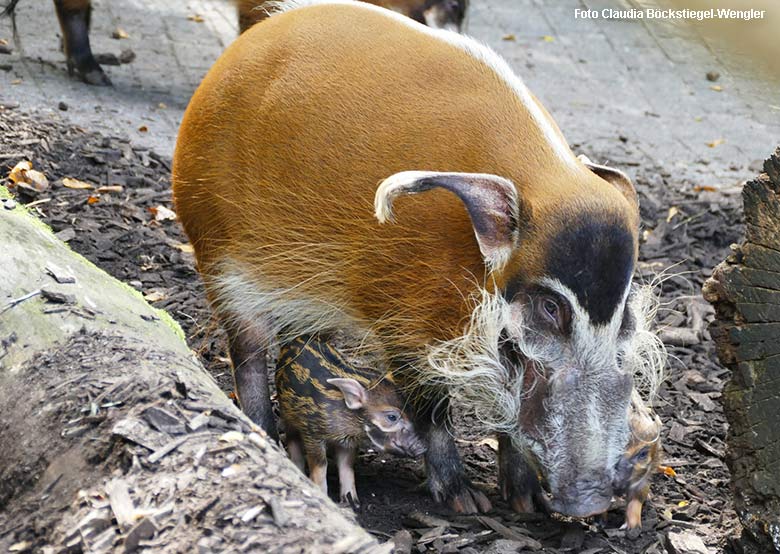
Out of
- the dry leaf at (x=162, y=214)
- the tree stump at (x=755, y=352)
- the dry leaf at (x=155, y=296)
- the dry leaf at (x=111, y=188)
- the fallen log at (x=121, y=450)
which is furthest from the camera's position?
the dry leaf at (x=111, y=188)

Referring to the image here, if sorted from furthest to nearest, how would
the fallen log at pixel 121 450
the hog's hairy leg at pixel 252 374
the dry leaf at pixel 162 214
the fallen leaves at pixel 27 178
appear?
the dry leaf at pixel 162 214, the fallen leaves at pixel 27 178, the hog's hairy leg at pixel 252 374, the fallen log at pixel 121 450

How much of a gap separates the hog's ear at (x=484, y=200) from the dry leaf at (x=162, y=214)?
9.65 ft

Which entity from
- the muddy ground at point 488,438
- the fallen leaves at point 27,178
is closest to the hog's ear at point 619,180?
the muddy ground at point 488,438

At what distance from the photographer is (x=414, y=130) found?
3.30m

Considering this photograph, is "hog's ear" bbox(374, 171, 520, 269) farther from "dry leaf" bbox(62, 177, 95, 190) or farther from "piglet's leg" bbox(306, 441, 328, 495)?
"dry leaf" bbox(62, 177, 95, 190)

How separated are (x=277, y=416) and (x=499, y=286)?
5.20 feet

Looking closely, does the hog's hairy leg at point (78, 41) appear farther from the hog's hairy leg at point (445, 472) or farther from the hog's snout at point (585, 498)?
the hog's snout at point (585, 498)

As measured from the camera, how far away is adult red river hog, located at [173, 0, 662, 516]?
3.03 meters

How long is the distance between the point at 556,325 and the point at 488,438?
4.35ft

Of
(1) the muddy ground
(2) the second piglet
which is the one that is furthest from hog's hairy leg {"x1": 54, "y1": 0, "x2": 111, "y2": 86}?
(2) the second piglet

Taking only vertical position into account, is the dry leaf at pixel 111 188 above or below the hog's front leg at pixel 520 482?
below

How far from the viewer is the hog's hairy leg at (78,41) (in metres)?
7.85

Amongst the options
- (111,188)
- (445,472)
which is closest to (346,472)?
(445,472)

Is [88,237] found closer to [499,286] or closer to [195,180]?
[195,180]
